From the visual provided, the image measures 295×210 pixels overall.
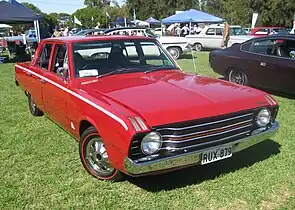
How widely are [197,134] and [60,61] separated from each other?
2571mm

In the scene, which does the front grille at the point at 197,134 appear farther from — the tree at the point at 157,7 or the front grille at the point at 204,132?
the tree at the point at 157,7

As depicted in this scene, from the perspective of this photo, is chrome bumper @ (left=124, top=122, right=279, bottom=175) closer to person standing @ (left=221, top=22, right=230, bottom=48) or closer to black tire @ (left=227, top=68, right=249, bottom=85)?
black tire @ (left=227, top=68, right=249, bottom=85)

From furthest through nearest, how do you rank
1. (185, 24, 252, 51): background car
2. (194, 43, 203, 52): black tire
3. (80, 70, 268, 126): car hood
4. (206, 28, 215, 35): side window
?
(194, 43, 203, 52): black tire → (206, 28, 215, 35): side window → (185, 24, 252, 51): background car → (80, 70, 268, 126): car hood

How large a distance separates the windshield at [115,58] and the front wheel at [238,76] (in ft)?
12.7

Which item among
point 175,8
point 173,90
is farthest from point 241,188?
point 175,8

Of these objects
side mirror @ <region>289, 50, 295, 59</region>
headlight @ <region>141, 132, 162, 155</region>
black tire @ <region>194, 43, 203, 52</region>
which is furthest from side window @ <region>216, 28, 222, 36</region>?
headlight @ <region>141, 132, 162, 155</region>

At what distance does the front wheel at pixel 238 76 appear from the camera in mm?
8461

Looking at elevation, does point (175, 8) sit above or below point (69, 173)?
above

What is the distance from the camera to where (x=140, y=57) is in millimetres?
4953

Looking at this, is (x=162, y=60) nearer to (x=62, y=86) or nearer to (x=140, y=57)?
(x=140, y=57)

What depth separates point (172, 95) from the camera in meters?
3.63

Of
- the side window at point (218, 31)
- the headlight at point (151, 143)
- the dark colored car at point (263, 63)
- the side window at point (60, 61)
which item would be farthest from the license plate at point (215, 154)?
the side window at point (218, 31)

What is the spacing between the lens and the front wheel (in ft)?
27.8

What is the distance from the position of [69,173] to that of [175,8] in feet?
249
